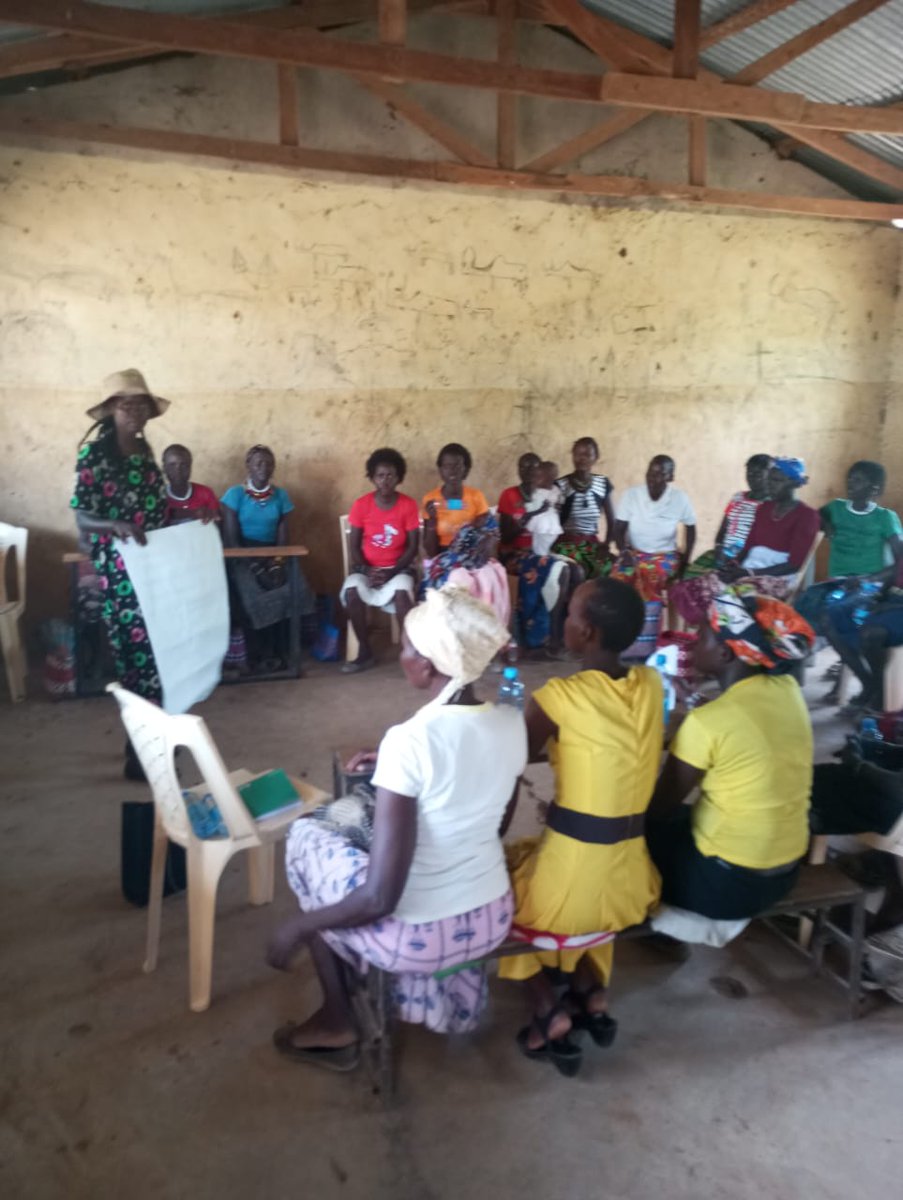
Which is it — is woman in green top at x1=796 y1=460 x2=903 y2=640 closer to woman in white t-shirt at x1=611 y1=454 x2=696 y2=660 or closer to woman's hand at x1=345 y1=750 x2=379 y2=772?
woman in white t-shirt at x1=611 y1=454 x2=696 y2=660

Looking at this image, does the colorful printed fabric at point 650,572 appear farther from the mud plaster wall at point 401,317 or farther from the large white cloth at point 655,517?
the mud plaster wall at point 401,317

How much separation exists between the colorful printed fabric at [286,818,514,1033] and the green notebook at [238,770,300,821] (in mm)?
304

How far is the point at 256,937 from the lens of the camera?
111 inches

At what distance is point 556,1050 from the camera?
7.24 feet

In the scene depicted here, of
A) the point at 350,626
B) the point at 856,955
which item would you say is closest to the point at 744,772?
the point at 856,955

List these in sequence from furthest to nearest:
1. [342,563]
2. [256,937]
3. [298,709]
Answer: [342,563]
[298,709]
[256,937]

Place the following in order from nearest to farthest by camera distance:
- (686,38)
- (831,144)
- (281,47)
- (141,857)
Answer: (141,857) → (281,47) → (686,38) → (831,144)

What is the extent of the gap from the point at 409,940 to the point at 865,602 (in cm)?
363

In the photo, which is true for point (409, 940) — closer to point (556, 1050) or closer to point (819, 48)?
point (556, 1050)

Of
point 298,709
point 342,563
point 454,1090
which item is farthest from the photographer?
point 342,563

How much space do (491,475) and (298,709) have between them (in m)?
2.63

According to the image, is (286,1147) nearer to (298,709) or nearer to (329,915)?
(329,915)

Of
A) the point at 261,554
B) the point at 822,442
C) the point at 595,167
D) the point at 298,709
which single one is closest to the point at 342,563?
the point at 261,554

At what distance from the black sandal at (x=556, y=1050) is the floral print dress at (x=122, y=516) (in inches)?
86.2
